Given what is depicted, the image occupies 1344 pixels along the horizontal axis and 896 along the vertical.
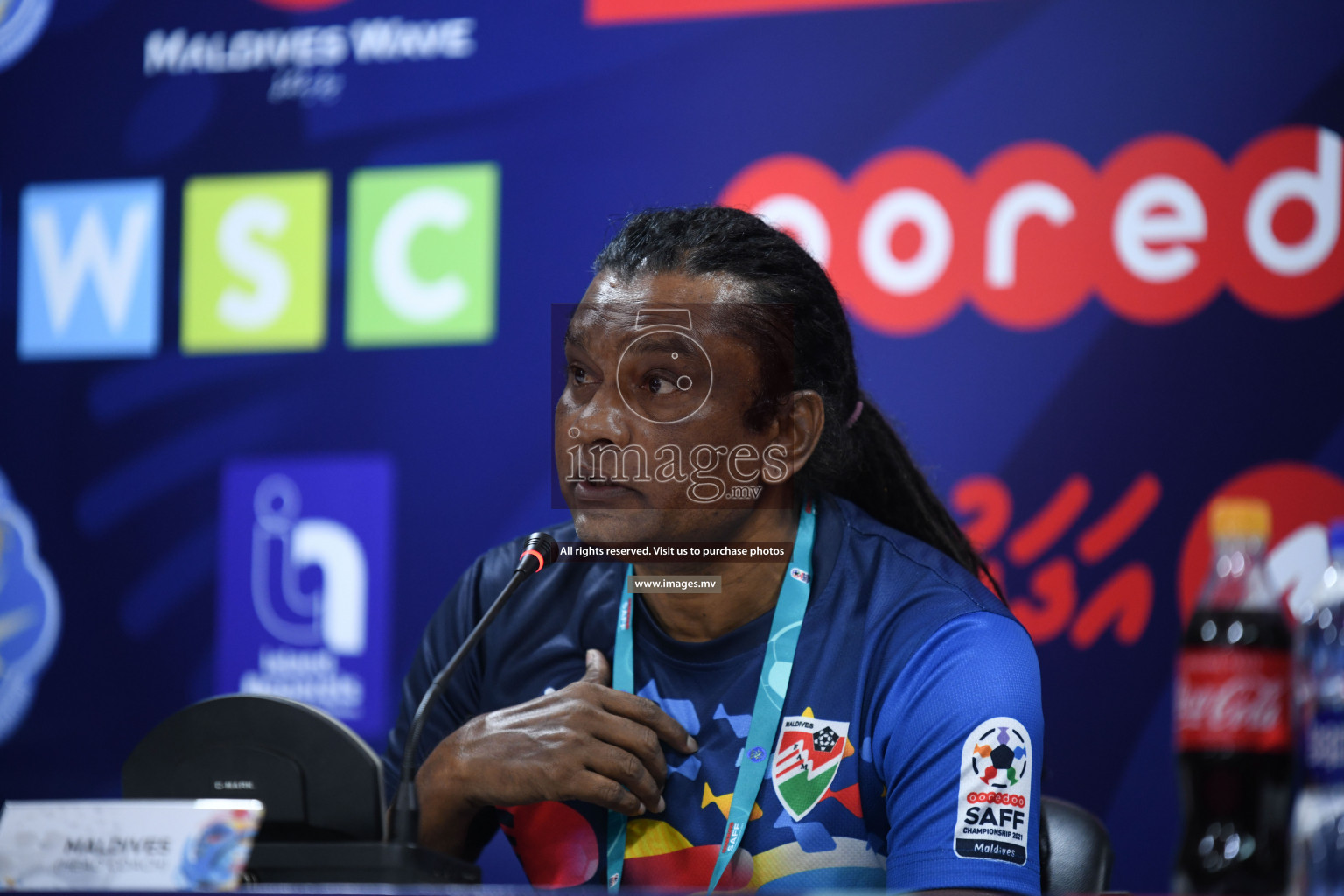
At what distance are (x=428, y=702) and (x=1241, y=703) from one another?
69 centimetres

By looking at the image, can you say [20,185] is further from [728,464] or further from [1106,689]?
[1106,689]

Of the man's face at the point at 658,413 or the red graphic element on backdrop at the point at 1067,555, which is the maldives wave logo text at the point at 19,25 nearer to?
the man's face at the point at 658,413

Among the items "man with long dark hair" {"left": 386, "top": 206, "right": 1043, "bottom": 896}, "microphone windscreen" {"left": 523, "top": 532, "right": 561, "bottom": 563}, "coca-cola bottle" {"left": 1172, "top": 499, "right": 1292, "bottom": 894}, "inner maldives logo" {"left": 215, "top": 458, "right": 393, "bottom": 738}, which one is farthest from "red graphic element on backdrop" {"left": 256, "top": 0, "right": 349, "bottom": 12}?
"coca-cola bottle" {"left": 1172, "top": 499, "right": 1292, "bottom": 894}

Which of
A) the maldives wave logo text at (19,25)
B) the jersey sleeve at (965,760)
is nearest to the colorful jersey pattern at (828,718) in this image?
the jersey sleeve at (965,760)

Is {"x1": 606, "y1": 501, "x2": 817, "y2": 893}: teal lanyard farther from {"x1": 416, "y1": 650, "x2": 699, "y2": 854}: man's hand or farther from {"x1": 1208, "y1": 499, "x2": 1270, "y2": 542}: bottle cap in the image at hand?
{"x1": 1208, "y1": 499, "x2": 1270, "y2": 542}: bottle cap

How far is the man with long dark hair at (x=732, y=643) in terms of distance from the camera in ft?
4.24

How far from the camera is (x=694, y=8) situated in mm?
2711

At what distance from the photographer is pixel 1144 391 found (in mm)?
2375

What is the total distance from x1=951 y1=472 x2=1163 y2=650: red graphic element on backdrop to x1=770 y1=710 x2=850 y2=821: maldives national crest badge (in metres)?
1.04

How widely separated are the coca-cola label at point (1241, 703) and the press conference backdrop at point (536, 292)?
1.62 m

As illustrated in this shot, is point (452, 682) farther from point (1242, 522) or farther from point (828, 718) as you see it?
point (1242, 522)

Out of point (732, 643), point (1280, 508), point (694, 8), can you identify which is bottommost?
point (732, 643)

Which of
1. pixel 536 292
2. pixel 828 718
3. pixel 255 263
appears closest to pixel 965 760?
pixel 828 718

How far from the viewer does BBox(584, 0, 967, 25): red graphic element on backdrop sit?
2.62 metres
